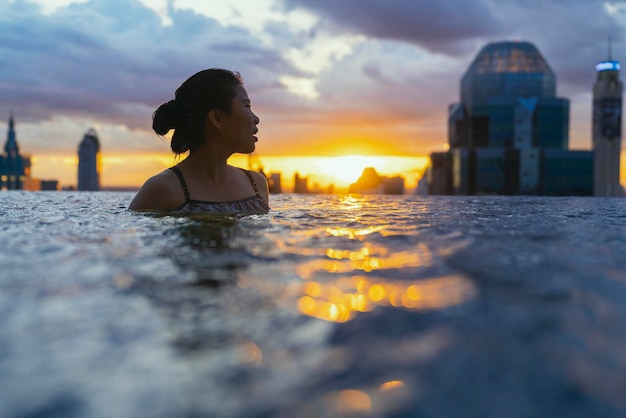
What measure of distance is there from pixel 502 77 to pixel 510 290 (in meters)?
110

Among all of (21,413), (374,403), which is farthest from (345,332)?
(21,413)

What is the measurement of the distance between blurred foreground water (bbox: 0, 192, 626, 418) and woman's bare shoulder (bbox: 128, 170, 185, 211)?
2937mm

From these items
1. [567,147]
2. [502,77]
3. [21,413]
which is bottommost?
[21,413]

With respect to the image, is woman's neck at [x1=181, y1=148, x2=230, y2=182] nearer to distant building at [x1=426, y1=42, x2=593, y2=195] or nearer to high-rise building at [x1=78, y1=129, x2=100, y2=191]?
distant building at [x1=426, y1=42, x2=593, y2=195]

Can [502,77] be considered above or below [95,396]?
above

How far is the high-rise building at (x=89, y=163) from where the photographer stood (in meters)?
142

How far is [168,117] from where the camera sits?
6.57m

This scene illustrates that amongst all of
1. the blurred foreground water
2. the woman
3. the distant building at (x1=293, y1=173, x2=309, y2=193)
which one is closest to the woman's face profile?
the woman

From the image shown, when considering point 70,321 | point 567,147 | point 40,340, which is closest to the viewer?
point 40,340

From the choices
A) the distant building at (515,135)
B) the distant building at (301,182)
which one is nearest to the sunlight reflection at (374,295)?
the distant building at (515,135)

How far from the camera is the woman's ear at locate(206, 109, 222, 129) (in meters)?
6.62

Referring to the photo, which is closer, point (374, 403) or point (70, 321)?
point (374, 403)

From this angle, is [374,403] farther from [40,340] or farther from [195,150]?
[195,150]

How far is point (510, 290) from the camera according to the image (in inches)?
87.5
